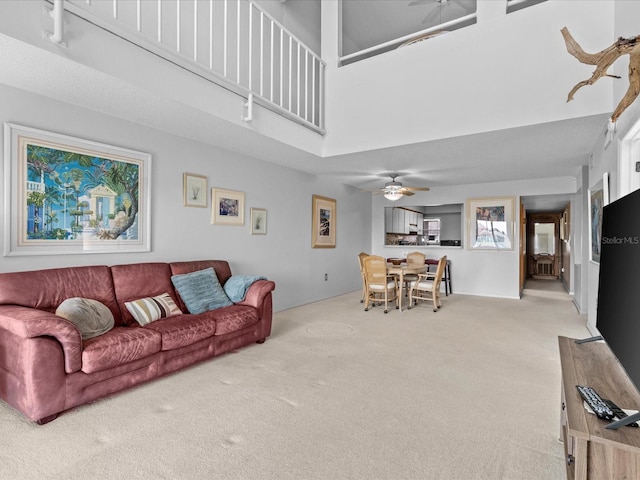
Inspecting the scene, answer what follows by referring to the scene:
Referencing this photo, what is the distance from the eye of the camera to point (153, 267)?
3.44 metres

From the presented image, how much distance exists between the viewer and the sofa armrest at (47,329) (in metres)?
2.07

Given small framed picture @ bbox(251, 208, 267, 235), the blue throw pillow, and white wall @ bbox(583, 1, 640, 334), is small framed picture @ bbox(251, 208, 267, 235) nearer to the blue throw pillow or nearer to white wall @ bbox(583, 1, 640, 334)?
the blue throw pillow

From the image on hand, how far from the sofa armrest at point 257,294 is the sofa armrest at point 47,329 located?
5.40 feet

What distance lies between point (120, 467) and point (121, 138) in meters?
2.86

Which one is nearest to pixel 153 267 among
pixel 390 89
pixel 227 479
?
pixel 227 479

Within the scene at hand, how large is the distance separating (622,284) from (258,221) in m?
4.20

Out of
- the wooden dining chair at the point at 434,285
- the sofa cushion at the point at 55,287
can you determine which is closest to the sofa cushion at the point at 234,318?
the sofa cushion at the point at 55,287

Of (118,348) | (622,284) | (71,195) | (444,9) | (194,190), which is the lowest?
(118,348)

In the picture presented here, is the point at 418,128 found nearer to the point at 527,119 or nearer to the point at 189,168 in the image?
the point at 527,119

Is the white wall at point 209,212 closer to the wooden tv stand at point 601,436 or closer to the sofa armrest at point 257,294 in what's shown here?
the sofa armrest at point 257,294

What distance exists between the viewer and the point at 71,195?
3.08 m

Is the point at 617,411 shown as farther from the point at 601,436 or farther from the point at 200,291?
the point at 200,291

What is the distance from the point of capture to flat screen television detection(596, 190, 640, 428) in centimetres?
120

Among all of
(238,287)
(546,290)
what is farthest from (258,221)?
(546,290)
